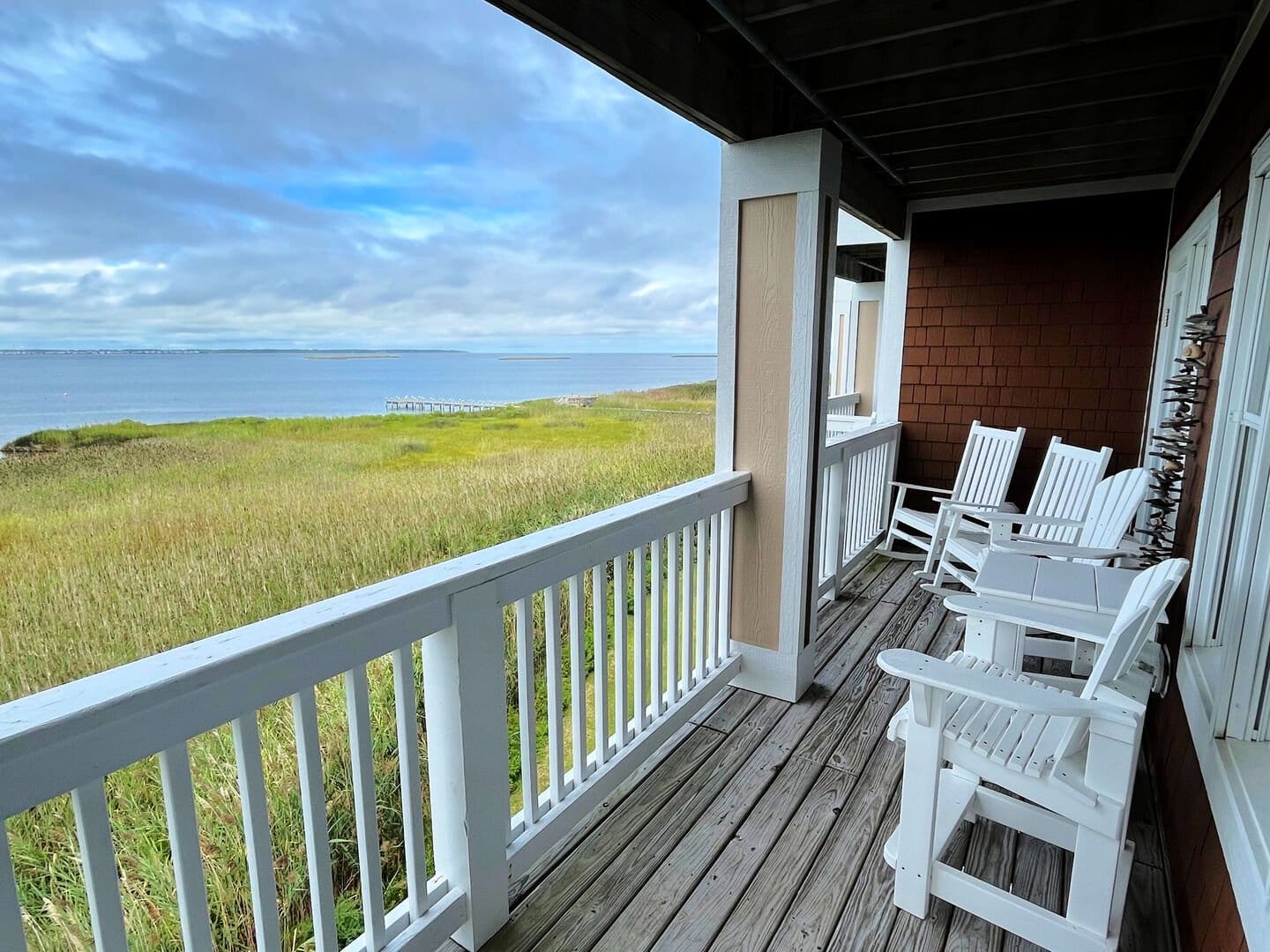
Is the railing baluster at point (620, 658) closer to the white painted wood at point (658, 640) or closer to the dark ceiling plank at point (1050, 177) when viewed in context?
the white painted wood at point (658, 640)

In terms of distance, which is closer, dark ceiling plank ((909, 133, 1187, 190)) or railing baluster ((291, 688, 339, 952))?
railing baluster ((291, 688, 339, 952))

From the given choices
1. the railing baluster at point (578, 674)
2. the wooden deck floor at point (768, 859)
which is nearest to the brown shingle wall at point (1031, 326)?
the wooden deck floor at point (768, 859)

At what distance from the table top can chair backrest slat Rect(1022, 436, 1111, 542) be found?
50.7 inches

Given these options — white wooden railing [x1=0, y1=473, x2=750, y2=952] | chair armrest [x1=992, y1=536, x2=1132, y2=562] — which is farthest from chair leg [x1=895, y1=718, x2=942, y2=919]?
chair armrest [x1=992, y1=536, x2=1132, y2=562]

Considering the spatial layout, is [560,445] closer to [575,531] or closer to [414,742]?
[575,531]

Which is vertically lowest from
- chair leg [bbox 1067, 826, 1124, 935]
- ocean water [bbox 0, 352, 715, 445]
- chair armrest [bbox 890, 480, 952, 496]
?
chair leg [bbox 1067, 826, 1124, 935]

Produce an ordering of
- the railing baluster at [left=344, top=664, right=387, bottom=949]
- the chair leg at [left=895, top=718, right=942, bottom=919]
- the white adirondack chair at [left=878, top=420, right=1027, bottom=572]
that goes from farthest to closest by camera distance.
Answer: the white adirondack chair at [left=878, top=420, right=1027, bottom=572] → the chair leg at [left=895, top=718, right=942, bottom=919] → the railing baluster at [left=344, top=664, right=387, bottom=949]

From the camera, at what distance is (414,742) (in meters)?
1.44

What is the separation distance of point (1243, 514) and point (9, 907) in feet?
8.70

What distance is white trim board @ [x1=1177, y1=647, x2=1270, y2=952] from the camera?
110 centimetres

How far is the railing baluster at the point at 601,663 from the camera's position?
206cm

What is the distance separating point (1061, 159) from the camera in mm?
3889

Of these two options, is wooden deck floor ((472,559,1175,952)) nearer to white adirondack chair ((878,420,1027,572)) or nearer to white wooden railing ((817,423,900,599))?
white wooden railing ((817,423,900,599))

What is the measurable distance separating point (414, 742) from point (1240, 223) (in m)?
2.93
